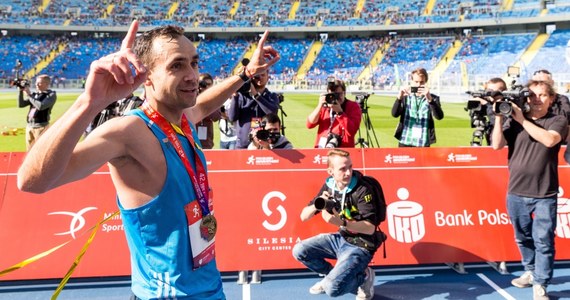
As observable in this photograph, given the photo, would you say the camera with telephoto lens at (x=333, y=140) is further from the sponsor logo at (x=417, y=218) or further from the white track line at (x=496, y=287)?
the white track line at (x=496, y=287)

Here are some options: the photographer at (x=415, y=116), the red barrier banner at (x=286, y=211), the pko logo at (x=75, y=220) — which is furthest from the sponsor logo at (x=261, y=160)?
A: the photographer at (x=415, y=116)

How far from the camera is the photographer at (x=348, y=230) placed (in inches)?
170

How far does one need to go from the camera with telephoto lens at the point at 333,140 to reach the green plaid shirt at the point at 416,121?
115cm

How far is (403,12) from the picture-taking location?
200 feet

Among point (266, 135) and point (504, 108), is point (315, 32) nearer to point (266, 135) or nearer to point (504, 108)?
point (266, 135)

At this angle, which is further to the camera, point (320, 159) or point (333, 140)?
point (333, 140)

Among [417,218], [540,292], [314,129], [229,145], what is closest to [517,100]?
[417,218]

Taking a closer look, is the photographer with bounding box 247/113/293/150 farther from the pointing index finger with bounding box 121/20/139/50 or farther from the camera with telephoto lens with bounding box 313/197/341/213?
the pointing index finger with bounding box 121/20/139/50

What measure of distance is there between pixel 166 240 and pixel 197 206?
0.20 m

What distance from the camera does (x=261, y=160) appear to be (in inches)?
214

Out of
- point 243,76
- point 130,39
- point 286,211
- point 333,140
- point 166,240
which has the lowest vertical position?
point 286,211

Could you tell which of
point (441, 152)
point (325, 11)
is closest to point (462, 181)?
point (441, 152)

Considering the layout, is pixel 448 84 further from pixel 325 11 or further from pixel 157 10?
pixel 157 10

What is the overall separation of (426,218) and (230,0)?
67.5 metres
